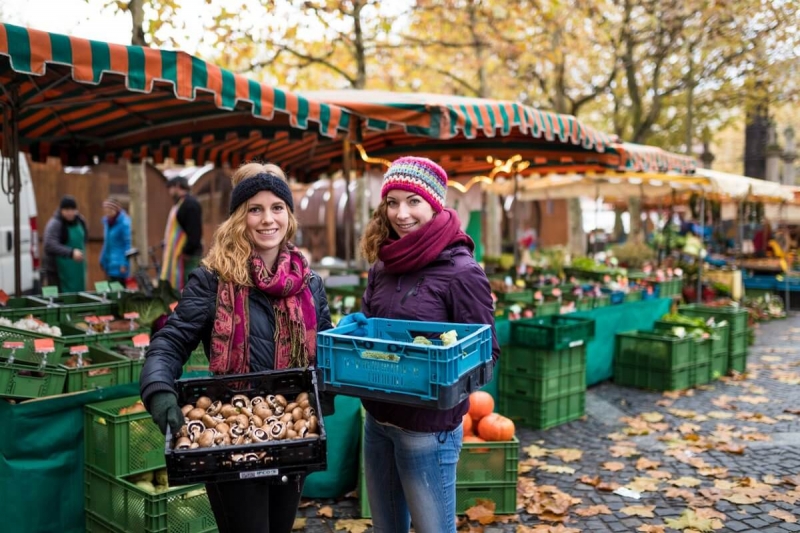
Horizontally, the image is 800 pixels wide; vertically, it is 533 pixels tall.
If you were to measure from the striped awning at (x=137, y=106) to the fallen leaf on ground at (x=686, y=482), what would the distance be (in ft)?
12.2

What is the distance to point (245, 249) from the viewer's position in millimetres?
2490

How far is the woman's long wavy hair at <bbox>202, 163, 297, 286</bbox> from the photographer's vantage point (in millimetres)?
2434

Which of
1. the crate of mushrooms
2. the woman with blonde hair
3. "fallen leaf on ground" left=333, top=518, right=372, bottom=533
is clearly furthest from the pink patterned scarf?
"fallen leaf on ground" left=333, top=518, right=372, bottom=533

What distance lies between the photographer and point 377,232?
2.83 meters

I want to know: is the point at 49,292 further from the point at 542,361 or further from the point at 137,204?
the point at 542,361

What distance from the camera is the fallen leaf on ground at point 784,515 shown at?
4.18 metres

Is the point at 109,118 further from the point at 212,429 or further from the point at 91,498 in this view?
the point at 212,429

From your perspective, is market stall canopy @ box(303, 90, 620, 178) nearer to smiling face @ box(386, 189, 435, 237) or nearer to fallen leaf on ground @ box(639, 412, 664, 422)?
fallen leaf on ground @ box(639, 412, 664, 422)

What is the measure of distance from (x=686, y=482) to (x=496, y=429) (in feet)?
5.18

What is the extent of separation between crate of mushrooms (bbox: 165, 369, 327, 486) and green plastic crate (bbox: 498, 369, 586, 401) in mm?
4003

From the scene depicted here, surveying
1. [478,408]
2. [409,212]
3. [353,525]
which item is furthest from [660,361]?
[409,212]

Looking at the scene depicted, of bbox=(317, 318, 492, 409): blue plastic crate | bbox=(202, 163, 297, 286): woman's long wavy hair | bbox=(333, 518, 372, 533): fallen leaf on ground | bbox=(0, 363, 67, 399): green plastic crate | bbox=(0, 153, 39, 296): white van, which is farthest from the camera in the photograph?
bbox=(0, 153, 39, 296): white van

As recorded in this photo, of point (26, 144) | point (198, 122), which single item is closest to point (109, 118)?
point (198, 122)

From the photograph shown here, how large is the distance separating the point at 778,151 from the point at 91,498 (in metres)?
28.3
